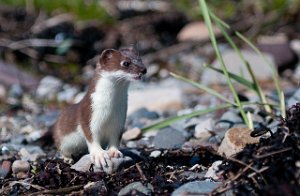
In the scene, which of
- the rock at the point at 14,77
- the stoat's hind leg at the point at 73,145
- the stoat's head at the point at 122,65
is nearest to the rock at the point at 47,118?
the rock at the point at 14,77

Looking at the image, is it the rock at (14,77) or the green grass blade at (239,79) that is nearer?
the green grass blade at (239,79)

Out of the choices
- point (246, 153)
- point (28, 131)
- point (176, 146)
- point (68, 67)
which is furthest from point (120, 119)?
point (68, 67)

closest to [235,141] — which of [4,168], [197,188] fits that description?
[197,188]

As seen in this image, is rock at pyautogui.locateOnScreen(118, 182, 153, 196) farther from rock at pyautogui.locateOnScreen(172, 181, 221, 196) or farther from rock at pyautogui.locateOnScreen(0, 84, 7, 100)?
rock at pyautogui.locateOnScreen(0, 84, 7, 100)

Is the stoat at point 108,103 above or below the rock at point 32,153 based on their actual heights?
below

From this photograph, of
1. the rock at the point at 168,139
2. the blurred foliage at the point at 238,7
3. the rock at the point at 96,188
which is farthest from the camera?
the blurred foliage at the point at 238,7

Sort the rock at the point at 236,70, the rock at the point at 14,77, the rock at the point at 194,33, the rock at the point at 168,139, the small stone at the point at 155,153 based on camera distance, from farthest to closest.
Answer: the rock at the point at 194,33 → the rock at the point at 14,77 → the rock at the point at 236,70 → the rock at the point at 168,139 → the small stone at the point at 155,153

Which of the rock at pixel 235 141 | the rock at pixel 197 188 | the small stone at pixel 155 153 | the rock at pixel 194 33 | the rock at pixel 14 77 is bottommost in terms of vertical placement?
the rock at pixel 197 188

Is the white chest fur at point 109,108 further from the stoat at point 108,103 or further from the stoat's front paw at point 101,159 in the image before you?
the stoat's front paw at point 101,159

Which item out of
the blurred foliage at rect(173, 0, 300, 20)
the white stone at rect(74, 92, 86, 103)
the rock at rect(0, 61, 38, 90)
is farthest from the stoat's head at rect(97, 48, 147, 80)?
the blurred foliage at rect(173, 0, 300, 20)
